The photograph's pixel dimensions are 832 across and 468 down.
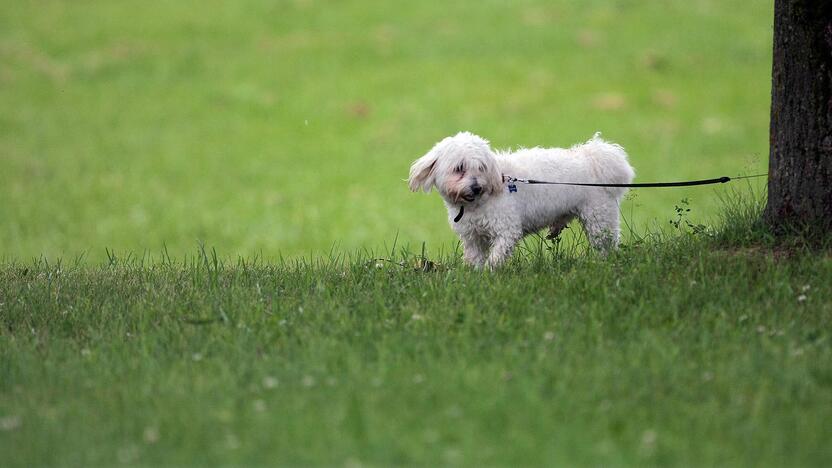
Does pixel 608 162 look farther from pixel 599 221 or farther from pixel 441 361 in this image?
pixel 441 361

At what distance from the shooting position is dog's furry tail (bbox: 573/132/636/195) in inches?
309

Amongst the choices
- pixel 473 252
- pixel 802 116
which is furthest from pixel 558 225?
pixel 802 116

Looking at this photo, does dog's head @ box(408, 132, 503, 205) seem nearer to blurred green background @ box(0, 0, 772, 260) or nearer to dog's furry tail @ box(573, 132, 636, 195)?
dog's furry tail @ box(573, 132, 636, 195)

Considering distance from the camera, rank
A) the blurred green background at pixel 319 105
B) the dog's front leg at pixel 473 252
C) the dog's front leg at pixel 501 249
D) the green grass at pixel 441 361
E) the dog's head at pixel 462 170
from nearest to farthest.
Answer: the green grass at pixel 441 361 < the dog's head at pixel 462 170 < the dog's front leg at pixel 501 249 < the dog's front leg at pixel 473 252 < the blurred green background at pixel 319 105

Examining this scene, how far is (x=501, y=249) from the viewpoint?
7.36 meters

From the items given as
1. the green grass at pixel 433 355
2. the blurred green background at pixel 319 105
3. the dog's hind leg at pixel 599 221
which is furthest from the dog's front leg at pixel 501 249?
the blurred green background at pixel 319 105

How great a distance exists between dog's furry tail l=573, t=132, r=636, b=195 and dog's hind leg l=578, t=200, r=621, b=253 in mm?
176

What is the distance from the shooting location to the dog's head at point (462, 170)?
7129mm

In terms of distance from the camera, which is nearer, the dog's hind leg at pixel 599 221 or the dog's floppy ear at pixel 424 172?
the dog's floppy ear at pixel 424 172

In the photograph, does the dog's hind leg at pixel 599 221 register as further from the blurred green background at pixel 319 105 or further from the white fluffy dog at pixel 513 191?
the blurred green background at pixel 319 105

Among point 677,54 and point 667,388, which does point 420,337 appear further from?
point 677,54

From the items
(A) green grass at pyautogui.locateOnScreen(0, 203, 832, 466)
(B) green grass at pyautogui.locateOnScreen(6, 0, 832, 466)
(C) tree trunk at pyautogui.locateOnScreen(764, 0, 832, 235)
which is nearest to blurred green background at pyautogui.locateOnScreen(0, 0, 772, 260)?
(B) green grass at pyautogui.locateOnScreen(6, 0, 832, 466)

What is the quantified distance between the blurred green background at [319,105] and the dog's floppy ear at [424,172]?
25.0ft

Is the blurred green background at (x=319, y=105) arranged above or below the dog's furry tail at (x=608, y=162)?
above
